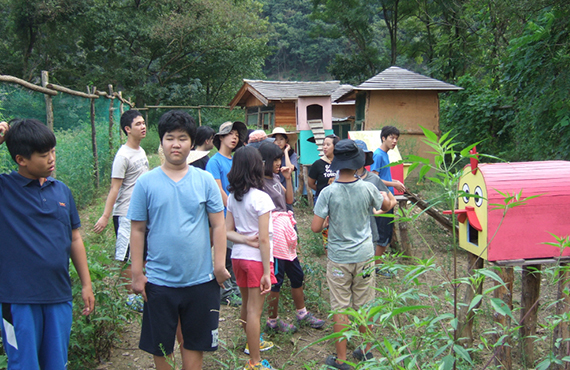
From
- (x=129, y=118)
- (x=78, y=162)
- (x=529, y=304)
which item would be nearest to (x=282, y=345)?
(x=529, y=304)

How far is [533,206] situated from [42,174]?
3151mm

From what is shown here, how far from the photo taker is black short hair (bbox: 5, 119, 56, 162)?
2.27 metres

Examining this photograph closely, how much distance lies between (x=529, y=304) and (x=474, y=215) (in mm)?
839

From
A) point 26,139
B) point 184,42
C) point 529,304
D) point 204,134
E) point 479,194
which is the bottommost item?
point 529,304

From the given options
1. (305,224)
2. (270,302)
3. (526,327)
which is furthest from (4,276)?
(305,224)

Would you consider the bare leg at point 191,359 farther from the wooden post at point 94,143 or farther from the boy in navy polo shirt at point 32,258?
the wooden post at point 94,143

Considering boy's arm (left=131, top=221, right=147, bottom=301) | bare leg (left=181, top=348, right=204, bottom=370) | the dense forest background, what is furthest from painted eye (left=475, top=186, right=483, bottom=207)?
the dense forest background

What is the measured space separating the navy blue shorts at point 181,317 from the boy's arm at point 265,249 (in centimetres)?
49

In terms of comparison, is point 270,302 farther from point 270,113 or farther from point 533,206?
point 270,113

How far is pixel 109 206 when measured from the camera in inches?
150

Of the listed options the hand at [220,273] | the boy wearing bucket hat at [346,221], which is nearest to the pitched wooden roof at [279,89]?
the boy wearing bucket hat at [346,221]

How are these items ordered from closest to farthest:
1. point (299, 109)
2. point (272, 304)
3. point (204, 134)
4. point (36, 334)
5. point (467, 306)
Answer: point (36, 334)
point (467, 306)
point (272, 304)
point (204, 134)
point (299, 109)

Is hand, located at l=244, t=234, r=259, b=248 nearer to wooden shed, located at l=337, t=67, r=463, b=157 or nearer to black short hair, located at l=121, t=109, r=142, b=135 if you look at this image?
black short hair, located at l=121, t=109, r=142, b=135

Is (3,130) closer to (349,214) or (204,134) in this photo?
(349,214)
